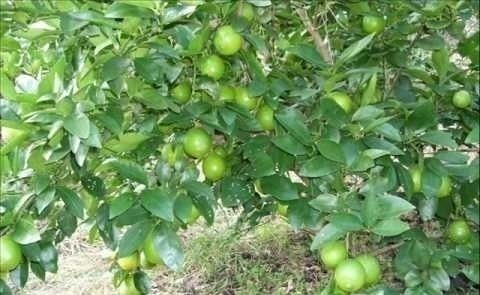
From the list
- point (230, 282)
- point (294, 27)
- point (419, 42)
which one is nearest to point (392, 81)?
point (419, 42)

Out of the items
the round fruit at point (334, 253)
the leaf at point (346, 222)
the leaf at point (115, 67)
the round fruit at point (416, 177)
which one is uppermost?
the leaf at point (115, 67)

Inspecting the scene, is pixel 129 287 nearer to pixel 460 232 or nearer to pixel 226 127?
pixel 226 127

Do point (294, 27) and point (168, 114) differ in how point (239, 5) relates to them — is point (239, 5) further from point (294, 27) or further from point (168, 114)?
point (294, 27)

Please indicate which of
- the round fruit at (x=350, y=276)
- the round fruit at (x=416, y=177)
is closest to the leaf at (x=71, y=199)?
the round fruit at (x=350, y=276)

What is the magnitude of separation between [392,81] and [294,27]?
0.31 metres

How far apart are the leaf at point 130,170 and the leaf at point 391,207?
15.6 inches

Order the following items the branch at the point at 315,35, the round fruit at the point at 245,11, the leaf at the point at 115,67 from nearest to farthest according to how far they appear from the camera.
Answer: the leaf at the point at 115,67 → the round fruit at the point at 245,11 → the branch at the point at 315,35

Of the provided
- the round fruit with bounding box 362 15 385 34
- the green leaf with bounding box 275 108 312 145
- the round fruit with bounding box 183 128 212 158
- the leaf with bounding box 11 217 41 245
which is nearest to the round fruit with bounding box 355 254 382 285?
the green leaf with bounding box 275 108 312 145

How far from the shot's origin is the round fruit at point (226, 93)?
1242mm

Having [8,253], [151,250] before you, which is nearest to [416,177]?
[151,250]

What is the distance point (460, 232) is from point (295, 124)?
0.46 metres

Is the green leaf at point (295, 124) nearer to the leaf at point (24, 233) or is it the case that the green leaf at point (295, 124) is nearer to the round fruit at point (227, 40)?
the round fruit at point (227, 40)

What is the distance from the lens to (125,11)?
1.02 metres

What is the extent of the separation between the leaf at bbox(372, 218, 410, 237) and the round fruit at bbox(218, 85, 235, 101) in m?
0.36
